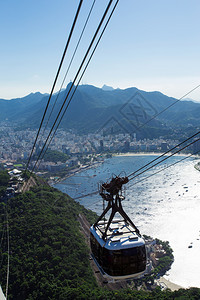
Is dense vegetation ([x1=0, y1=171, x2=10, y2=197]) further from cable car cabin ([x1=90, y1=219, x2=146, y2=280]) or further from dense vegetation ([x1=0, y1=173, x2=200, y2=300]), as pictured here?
cable car cabin ([x1=90, y1=219, x2=146, y2=280])

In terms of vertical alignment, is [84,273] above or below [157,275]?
above

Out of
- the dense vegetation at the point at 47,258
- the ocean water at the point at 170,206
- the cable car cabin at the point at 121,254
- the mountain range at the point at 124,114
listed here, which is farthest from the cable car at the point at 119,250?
the mountain range at the point at 124,114

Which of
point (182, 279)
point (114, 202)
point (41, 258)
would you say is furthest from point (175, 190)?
point (114, 202)

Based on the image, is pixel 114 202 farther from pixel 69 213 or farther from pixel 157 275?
pixel 69 213

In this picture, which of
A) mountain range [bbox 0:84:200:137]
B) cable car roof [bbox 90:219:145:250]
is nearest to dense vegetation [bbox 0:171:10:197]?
cable car roof [bbox 90:219:145:250]

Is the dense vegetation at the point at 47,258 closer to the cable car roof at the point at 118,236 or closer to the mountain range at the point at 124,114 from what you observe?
the cable car roof at the point at 118,236

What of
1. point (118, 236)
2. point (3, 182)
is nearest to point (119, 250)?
point (118, 236)

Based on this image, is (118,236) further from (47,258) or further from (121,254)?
(47,258)
